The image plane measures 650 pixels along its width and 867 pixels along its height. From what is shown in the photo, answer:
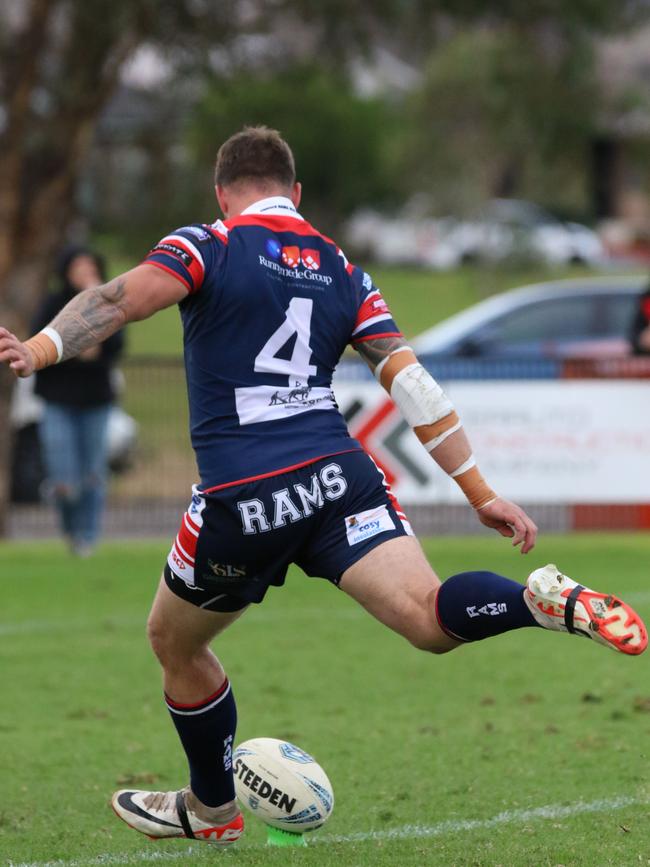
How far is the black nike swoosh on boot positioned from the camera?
5.20m

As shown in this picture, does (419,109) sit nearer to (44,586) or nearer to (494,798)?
(44,586)

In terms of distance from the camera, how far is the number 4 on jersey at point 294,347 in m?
4.83

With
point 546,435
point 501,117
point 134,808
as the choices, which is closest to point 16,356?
point 134,808

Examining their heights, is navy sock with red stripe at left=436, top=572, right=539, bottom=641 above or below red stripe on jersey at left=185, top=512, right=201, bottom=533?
below

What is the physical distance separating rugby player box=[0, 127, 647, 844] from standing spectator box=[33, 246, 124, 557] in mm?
6817

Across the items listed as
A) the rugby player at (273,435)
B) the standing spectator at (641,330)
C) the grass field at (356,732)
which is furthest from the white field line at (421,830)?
the standing spectator at (641,330)

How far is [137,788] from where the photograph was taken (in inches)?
237

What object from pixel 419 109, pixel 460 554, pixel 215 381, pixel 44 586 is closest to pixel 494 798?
pixel 215 381

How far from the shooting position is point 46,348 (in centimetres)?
446

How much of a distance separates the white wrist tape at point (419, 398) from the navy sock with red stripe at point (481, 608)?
603mm

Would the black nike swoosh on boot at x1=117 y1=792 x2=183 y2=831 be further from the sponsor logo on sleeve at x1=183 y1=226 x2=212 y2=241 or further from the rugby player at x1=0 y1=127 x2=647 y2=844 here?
the sponsor logo on sleeve at x1=183 y1=226 x2=212 y2=241

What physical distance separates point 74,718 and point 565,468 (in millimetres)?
6859

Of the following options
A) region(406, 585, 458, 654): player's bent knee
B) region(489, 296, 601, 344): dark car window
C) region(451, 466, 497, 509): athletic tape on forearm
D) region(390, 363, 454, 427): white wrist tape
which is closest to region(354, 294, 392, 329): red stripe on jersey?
region(390, 363, 454, 427): white wrist tape

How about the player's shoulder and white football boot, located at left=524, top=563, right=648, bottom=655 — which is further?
the player's shoulder
